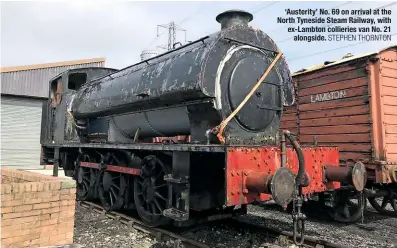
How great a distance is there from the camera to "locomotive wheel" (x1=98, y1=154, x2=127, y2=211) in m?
6.87

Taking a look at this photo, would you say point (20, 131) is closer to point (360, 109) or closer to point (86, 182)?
point (86, 182)

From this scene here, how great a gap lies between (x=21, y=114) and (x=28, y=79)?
1977mm

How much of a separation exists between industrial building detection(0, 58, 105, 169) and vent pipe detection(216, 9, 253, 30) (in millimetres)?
15688

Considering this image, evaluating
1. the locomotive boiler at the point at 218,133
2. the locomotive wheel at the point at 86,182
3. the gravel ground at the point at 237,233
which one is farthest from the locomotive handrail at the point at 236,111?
the locomotive wheel at the point at 86,182

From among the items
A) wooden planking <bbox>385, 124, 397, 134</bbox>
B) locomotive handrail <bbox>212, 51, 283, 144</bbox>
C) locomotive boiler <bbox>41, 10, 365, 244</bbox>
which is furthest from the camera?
wooden planking <bbox>385, 124, 397, 134</bbox>

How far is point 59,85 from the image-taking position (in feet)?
31.7

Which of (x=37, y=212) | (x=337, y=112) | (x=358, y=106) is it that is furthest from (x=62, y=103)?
(x=358, y=106)

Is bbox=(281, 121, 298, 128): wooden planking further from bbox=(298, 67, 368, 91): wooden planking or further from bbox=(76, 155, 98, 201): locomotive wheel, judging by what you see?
bbox=(76, 155, 98, 201): locomotive wheel

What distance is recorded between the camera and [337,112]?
7.21 m

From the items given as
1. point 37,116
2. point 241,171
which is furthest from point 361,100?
point 37,116

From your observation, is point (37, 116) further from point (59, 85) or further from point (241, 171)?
point (241, 171)

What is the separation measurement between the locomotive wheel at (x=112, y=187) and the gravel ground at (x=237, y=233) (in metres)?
0.38

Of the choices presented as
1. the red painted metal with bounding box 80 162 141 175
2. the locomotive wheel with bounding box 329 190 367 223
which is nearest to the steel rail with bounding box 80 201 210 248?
the red painted metal with bounding box 80 162 141 175

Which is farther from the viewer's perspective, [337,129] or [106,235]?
[337,129]
